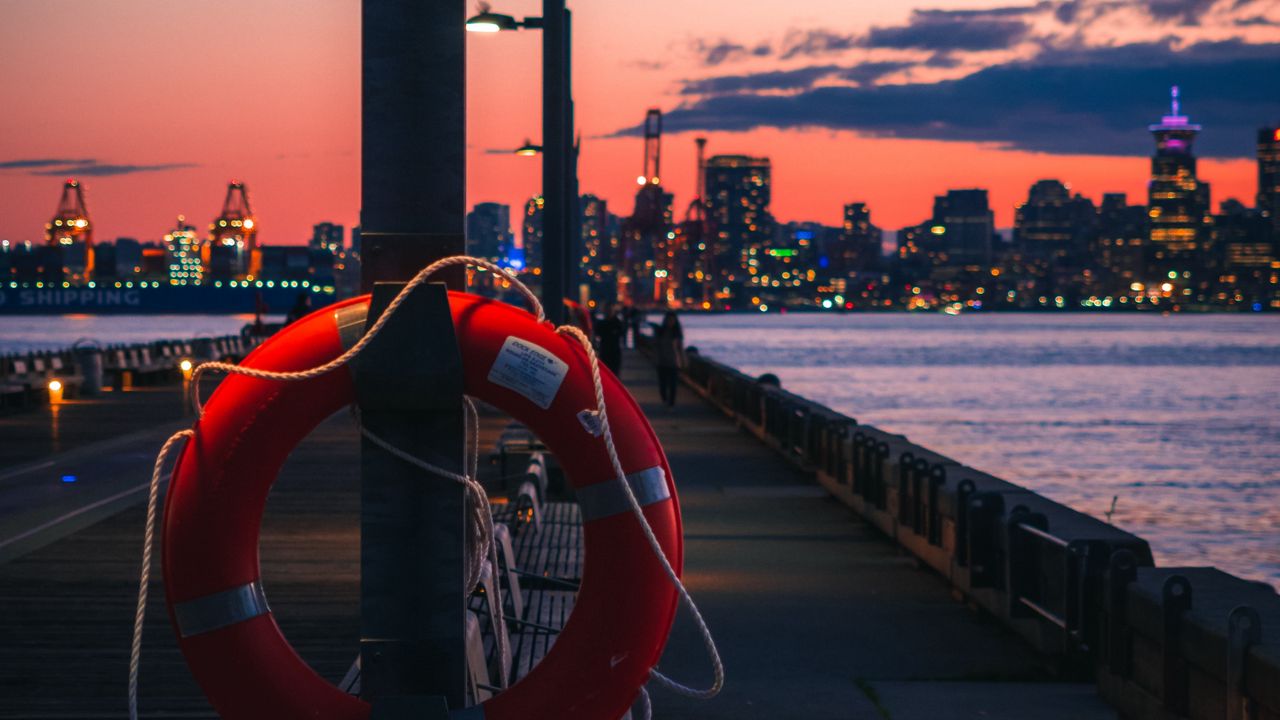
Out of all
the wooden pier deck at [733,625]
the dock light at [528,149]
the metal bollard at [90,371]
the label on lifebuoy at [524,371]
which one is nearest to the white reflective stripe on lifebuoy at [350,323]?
the label on lifebuoy at [524,371]

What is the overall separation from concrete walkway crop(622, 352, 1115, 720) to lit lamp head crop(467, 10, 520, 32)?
5.52 metres

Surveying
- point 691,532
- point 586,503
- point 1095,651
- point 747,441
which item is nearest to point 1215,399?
point 747,441

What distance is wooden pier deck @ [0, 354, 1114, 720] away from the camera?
8195 mm

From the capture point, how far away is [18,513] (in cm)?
1586

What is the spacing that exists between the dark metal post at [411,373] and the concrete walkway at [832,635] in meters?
3.60

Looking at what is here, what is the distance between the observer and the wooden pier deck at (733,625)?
820 cm

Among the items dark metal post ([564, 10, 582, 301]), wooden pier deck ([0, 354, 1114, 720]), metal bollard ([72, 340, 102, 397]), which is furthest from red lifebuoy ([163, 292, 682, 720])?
metal bollard ([72, 340, 102, 397])

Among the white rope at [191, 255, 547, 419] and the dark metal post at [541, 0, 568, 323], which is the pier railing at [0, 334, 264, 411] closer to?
the dark metal post at [541, 0, 568, 323]

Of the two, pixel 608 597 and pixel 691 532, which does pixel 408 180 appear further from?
pixel 691 532

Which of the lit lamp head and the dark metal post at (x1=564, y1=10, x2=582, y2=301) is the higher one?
the lit lamp head

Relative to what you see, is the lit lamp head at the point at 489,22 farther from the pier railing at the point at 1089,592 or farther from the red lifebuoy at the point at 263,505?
the red lifebuoy at the point at 263,505

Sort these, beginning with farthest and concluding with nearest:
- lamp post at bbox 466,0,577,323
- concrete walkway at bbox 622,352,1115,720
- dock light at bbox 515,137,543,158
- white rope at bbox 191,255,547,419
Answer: dock light at bbox 515,137,543,158
lamp post at bbox 466,0,577,323
concrete walkway at bbox 622,352,1115,720
white rope at bbox 191,255,547,419

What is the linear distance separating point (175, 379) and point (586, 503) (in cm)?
4328

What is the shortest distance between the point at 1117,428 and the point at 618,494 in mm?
47145
